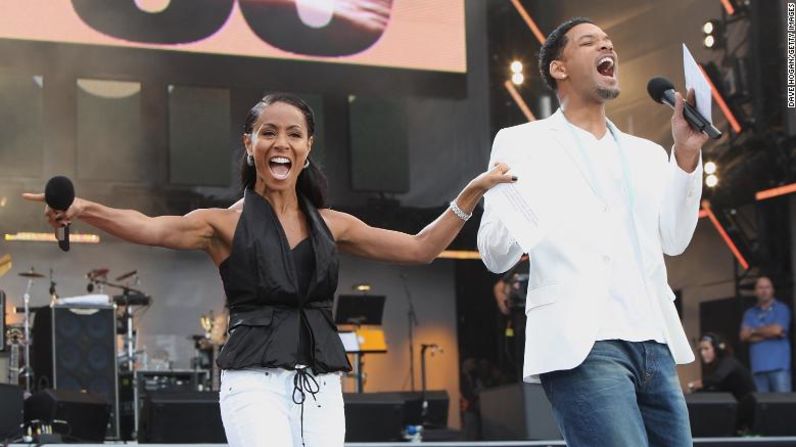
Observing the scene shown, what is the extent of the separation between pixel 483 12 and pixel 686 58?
31.2 ft

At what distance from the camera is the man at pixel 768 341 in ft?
34.1

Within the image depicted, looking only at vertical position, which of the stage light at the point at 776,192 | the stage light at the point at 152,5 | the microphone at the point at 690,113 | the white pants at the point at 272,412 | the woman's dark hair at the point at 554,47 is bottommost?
the white pants at the point at 272,412

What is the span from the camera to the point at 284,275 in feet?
9.66

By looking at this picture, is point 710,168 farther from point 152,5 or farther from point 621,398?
point 621,398

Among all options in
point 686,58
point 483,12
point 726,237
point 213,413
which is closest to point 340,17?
point 483,12

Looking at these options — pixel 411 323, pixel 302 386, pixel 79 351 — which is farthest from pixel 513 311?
pixel 302 386

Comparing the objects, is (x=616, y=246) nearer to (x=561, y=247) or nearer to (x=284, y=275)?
(x=561, y=247)

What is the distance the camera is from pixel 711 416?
7.93 metres

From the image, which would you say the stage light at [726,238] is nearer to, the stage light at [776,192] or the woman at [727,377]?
the stage light at [776,192]

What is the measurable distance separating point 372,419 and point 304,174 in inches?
171

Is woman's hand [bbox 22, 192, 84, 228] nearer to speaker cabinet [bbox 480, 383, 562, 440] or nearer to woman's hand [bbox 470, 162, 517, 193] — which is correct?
woman's hand [bbox 470, 162, 517, 193]

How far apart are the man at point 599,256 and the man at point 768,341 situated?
7.56m

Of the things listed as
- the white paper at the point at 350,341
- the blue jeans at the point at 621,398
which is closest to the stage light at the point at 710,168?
the white paper at the point at 350,341

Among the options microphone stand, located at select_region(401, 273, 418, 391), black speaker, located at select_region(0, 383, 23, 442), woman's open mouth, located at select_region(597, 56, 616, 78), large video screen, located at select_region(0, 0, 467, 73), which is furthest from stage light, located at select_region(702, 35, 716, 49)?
woman's open mouth, located at select_region(597, 56, 616, 78)
